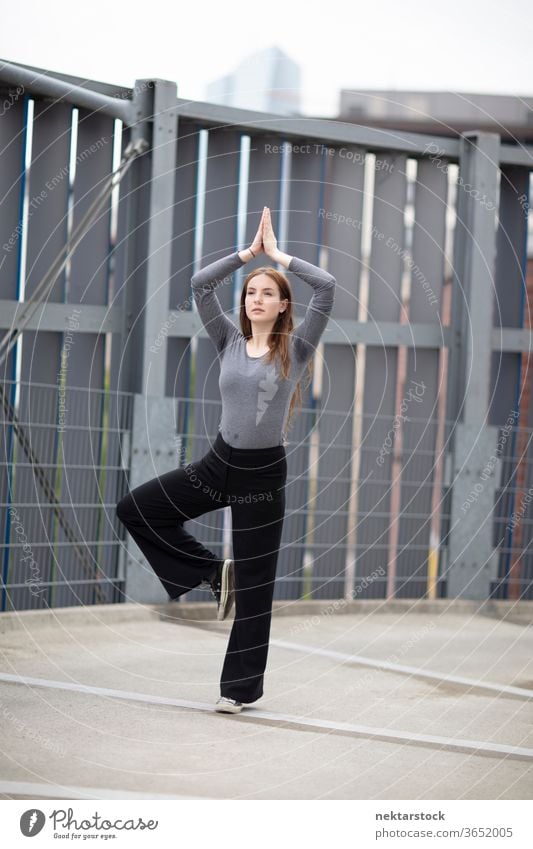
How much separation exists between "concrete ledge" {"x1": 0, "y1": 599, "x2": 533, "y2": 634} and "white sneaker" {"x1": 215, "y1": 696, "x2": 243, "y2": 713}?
1906mm

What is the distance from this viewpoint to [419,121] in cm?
786

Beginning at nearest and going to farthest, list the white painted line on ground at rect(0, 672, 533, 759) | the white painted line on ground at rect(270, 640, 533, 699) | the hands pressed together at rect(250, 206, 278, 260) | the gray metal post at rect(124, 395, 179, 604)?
the white painted line on ground at rect(0, 672, 533, 759), the hands pressed together at rect(250, 206, 278, 260), the white painted line on ground at rect(270, 640, 533, 699), the gray metal post at rect(124, 395, 179, 604)

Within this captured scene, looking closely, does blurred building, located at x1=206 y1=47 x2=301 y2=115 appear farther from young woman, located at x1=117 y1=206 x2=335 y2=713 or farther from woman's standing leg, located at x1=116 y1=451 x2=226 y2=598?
woman's standing leg, located at x1=116 y1=451 x2=226 y2=598

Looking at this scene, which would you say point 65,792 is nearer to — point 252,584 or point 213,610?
point 252,584

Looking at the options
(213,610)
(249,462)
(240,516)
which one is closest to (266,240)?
(249,462)

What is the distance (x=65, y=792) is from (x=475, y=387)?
5.13 metres

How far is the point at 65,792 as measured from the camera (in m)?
3.25

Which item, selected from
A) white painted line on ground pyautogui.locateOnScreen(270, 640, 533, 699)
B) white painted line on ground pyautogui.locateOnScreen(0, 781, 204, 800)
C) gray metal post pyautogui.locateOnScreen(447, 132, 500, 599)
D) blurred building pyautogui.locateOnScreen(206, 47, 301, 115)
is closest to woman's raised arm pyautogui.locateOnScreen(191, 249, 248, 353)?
blurred building pyautogui.locateOnScreen(206, 47, 301, 115)

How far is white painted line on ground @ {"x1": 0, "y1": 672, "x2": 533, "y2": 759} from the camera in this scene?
4004mm

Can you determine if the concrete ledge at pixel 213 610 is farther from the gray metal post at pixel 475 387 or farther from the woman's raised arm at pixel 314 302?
the woman's raised arm at pixel 314 302

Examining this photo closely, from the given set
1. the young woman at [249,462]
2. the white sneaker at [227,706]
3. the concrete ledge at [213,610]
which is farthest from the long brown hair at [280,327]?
the concrete ledge at [213,610]

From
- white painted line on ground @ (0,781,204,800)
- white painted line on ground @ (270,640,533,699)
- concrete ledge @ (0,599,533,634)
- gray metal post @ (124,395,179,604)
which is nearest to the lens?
white painted line on ground @ (0,781,204,800)

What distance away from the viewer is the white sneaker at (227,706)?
4281mm

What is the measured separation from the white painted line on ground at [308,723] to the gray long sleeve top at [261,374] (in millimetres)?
1056
